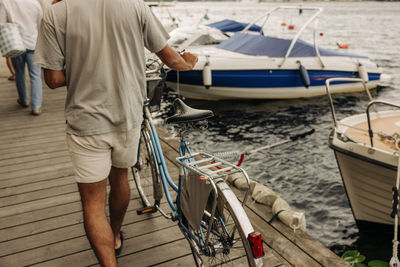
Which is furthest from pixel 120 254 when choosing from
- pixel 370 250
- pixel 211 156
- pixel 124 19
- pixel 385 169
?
pixel 370 250

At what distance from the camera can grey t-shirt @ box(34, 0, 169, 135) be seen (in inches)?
66.1

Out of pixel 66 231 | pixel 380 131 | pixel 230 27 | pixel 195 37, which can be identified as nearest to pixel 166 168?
pixel 66 231

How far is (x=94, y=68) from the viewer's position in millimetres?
1742

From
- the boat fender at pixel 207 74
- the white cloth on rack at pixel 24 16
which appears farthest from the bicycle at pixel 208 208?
the boat fender at pixel 207 74

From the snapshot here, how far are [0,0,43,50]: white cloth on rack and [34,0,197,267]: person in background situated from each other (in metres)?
3.93

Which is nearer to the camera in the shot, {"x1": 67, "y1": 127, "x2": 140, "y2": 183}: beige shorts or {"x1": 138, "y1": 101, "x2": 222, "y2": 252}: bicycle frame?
{"x1": 67, "y1": 127, "x2": 140, "y2": 183}: beige shorts

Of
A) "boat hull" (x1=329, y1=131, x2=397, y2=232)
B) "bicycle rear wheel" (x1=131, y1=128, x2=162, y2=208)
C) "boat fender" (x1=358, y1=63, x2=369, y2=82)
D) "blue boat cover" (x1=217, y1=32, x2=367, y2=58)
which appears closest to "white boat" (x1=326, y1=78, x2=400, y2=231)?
"boat hull" (x1=329, y1=131, x2=397, y2=232)

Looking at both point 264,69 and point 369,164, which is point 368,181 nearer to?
point 369,164

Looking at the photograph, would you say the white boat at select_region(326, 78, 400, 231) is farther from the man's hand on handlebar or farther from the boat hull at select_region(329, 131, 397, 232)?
the man's hand on handlebar

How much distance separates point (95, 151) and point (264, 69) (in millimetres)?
7911

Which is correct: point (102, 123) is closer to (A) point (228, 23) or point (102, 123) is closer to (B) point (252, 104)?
(B) point (252, 104)

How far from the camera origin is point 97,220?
1.96 meters

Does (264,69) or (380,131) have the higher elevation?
(380,131)

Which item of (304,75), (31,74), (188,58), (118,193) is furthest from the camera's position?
(304,75)
